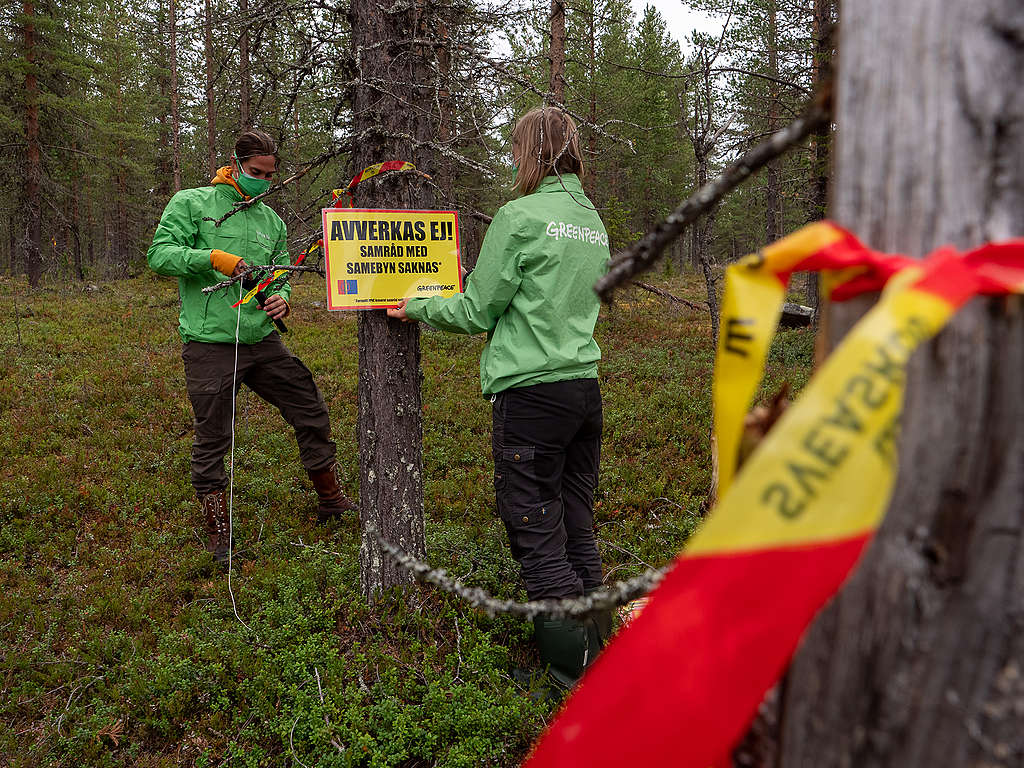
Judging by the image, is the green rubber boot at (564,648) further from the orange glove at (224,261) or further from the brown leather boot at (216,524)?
the orange glove at (224,261)

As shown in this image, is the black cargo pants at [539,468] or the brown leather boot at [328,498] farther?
the brown leather boot at [328,498]

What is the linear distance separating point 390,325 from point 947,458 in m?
3.44

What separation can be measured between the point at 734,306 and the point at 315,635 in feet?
11.4

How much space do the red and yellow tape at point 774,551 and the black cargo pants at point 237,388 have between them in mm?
4841

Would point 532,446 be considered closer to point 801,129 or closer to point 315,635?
point 315,635

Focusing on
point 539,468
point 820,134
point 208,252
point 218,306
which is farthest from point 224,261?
point 820,134

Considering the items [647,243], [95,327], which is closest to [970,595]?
[647,243]

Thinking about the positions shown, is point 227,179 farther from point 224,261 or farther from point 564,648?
point 564,648

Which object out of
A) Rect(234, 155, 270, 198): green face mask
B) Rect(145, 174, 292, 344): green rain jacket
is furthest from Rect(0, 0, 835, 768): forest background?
Rect(145, 174, 292, 344): green rain jacket

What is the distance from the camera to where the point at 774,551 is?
0.89 meters

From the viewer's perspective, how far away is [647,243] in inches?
47.7

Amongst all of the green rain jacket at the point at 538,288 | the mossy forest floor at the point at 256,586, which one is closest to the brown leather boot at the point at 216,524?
the mossy forest floor at the point at 256,586

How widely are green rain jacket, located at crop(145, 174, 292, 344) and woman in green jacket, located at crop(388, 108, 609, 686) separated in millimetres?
2291

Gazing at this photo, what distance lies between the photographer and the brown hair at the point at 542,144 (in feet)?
11.0
